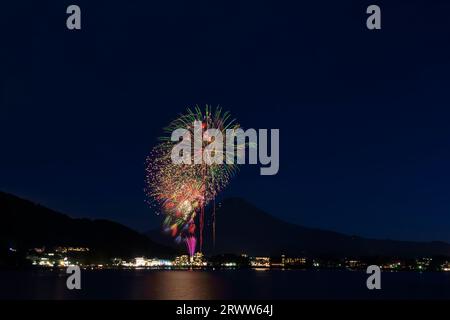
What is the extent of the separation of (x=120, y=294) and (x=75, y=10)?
2270 inches

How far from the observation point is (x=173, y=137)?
209ft

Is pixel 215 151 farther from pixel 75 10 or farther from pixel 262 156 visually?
pixel 75 10
